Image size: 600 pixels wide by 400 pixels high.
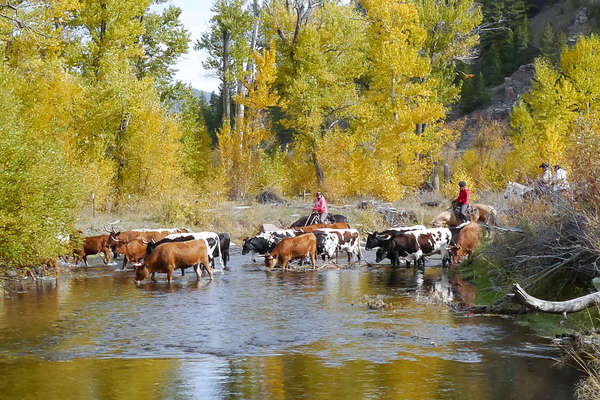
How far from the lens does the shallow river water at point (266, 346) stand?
32.3 feet

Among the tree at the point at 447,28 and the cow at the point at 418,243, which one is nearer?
the cow at the point at 418,243

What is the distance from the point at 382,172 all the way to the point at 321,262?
16.9 meters

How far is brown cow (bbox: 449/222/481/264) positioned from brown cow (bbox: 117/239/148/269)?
1044 cm

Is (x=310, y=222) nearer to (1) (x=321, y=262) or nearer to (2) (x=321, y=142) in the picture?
(1) (x=321, y=262)

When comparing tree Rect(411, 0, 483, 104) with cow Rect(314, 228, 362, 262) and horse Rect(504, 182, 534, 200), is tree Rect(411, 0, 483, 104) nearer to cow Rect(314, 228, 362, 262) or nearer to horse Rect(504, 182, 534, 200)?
horse Rect(504, 182, 534, 200)

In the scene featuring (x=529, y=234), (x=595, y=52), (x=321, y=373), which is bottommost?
(x=321, y=373)

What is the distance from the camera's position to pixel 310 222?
1227 inches

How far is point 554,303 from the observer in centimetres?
1054

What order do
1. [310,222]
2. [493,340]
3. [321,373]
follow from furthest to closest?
[310,222], [493,340], [321,373]

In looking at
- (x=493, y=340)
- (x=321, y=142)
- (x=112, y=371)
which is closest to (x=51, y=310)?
(x=112, y=371)

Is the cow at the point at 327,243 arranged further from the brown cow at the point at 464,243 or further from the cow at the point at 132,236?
the cow at the point at 132,236

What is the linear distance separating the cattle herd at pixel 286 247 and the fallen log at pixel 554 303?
12.1m

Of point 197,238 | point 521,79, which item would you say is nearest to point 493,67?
point 521,79

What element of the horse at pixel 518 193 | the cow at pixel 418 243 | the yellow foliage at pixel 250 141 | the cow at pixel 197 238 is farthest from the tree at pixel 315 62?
the cow at pixel 197 238
